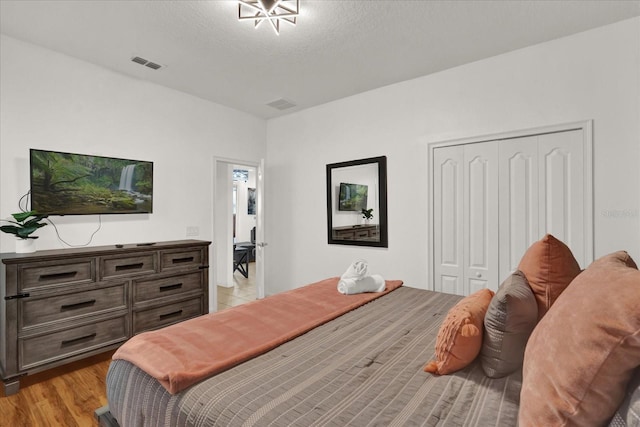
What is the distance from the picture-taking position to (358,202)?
13.1 feet

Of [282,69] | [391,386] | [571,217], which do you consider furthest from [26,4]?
[571,217]

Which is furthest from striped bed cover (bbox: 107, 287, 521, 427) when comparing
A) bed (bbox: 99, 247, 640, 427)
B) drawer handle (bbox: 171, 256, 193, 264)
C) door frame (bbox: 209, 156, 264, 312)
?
door frame (bbox: 209, 156, 264, 312)

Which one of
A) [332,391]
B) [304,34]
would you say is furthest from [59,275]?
[304,34]

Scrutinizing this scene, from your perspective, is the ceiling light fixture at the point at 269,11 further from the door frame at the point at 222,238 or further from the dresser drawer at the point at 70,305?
the dresser drawer at the point at 70,305

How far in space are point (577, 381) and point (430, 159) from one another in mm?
2914

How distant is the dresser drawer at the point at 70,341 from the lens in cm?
239

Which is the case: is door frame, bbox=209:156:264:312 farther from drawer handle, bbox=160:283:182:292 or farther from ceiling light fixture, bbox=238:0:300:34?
ceiling light fixture, bbox=238:0:300:34

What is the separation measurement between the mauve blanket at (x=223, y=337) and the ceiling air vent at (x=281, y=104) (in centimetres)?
284

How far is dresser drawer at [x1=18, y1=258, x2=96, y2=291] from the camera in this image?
2.38 metres

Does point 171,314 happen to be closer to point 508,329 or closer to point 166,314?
point 166,314

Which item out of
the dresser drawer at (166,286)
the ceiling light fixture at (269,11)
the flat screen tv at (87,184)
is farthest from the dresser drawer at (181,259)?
the ceiling light fixture at (269,11)

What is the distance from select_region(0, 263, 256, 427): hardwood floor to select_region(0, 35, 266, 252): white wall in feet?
3.62

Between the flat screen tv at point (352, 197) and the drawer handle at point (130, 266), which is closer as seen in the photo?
the drawer handle at point (130, 266)

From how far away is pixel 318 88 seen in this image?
149 inches
